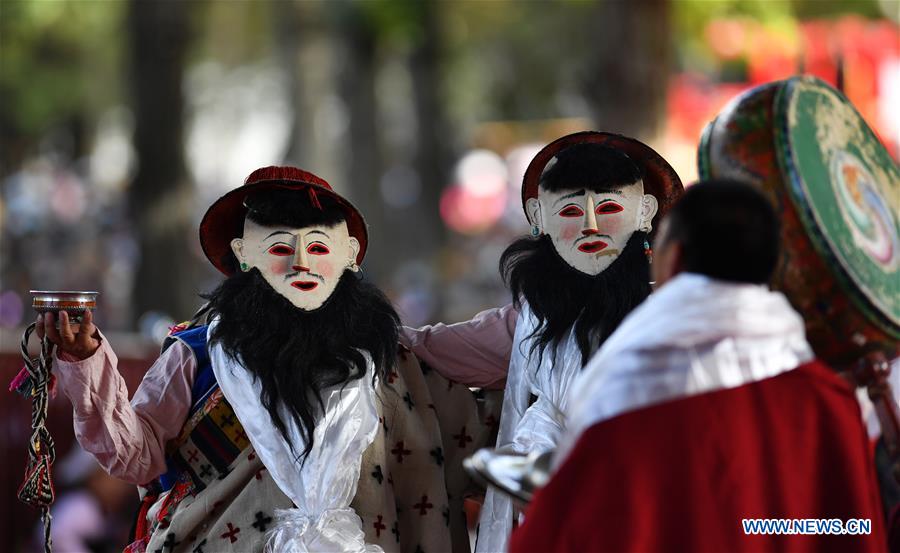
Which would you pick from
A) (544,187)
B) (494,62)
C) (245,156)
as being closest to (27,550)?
(544,187)

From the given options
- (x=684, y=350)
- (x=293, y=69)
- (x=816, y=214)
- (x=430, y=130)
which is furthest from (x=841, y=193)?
(x=430, y=130)

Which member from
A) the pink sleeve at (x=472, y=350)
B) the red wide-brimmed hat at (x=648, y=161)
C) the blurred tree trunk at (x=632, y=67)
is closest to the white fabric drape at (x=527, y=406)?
the pink sleeve at (x=472, y=350)

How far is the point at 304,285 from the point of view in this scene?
4418 mm

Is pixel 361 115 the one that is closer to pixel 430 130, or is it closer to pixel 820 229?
pixel 430 130

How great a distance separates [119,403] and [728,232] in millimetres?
2058

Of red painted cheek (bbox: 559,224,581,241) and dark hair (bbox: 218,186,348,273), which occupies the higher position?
dark hair (bbox: 218,186,348,273)

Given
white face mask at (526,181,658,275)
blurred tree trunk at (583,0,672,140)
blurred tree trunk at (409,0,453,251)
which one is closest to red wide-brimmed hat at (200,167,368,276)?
white face mask at (526,181,658,275)

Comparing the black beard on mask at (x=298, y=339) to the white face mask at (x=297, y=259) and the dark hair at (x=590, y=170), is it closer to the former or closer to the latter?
the white face mask at (x=297, y=259)

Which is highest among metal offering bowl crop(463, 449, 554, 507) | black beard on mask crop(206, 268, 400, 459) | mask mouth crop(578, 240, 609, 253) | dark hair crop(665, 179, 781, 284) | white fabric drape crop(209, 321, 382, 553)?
dark hair crop(665, 179, 781, 284)

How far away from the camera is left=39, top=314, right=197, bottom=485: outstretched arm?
13.3 ft

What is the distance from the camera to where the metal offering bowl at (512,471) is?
11.3 feet

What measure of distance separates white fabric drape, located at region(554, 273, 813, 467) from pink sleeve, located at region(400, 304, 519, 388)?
1544 mm

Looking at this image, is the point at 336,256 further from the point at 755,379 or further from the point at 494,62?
the point at 494,62

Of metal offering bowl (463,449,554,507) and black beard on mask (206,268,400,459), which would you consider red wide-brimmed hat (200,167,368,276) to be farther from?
metal offering bowl (463,449,554,507)
